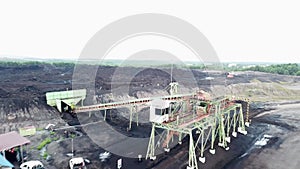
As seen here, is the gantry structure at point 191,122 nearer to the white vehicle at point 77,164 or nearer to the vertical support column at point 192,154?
the vertical support column at point 192,154

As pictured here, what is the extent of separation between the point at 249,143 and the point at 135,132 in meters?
12.8

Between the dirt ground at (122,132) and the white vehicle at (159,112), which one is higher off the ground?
the white vehicle at (159,112)

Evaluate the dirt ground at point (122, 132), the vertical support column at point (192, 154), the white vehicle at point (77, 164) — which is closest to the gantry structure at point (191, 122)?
the vertical support column at point (192, 154)

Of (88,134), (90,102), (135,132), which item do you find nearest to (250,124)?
(135,132)

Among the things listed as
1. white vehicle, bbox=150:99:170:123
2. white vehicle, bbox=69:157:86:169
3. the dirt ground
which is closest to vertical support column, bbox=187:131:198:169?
the dirt ground

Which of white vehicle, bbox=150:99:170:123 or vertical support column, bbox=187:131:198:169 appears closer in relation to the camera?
vertical support column, bbox=187:131:198:169

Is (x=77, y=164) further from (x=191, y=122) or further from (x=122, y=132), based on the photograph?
(x=122, y=132)

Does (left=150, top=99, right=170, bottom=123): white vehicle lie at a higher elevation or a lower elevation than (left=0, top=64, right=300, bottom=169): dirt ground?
higher

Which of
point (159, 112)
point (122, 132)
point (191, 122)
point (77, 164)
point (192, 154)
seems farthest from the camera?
point (122, 132)

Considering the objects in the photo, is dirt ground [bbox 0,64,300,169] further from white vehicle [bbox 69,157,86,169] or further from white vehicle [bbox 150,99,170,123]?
white vehicle [bbox 150,99,170,123]

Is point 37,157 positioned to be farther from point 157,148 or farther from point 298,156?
point 298,156

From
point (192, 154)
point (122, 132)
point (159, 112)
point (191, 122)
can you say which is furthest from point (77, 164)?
point (122, 132)

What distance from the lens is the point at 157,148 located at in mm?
→ 23297

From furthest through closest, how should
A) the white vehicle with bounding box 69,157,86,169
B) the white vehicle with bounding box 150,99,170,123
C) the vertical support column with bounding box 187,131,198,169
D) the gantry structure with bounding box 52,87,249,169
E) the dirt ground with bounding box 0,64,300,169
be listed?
the dirt ground with bounding box 0,64,300,169 < the white vehicle with bounding box 150,99,170,123 < the gantry structure with bounding box 52,87,249,169 < the vertical support column with bounding box 187,131,198,169 < the white vehicle with bounding box 69,157,86,169
